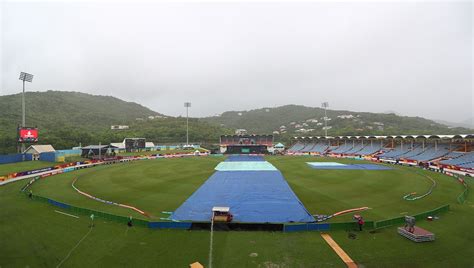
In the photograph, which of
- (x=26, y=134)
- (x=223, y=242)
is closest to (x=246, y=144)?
(x=26, y=134)

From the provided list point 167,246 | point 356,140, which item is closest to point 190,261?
point 167,246

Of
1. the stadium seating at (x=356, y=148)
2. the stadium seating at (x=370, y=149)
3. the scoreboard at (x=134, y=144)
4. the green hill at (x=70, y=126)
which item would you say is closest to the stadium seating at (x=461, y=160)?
the stadium seating at (x=370, y=149)

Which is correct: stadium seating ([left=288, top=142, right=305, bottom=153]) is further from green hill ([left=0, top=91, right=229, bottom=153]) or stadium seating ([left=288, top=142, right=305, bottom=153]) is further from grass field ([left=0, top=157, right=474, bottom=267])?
grass field ([left=0, top=157, right=474, bottom=267])

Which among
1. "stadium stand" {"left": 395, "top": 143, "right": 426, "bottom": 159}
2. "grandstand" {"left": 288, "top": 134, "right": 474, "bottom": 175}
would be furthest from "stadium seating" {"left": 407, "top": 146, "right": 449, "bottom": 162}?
"stadium stand" {"left": 395, "top": 143, "right": 426, "bottom": 159}

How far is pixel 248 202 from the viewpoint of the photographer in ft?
81.8

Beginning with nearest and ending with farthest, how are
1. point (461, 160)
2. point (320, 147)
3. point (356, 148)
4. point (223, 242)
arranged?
1. point (223, 242)
2. point (461, 160)
3. point (356, 148)
4. point (320, 147)

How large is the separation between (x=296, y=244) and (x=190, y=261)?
6648mm

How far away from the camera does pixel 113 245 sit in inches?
615

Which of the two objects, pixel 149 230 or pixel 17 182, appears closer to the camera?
pixel 149 230

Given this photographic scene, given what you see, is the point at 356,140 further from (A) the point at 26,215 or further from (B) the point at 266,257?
(A) the point at 26,215

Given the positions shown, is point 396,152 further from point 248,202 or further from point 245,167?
point 248,202

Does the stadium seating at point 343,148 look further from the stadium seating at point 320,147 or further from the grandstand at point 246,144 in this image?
the grandstand at point 246,144

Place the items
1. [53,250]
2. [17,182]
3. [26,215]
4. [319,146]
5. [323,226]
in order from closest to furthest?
[53,250]
[323,226]
[26,215]
[17,182]
[319,146]

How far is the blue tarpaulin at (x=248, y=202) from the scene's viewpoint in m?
20.7
